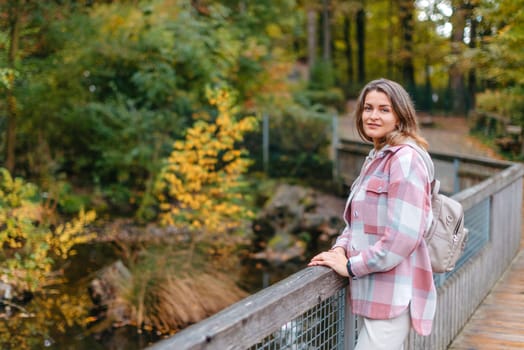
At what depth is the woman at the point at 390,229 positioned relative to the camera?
244 cm

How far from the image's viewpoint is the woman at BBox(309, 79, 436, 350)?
96.0 inches

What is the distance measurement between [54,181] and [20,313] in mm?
6223

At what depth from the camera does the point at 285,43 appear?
104ft

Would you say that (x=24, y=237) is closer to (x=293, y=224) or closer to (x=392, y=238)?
(x=392, y=238)

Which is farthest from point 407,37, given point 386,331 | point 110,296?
point 386,331

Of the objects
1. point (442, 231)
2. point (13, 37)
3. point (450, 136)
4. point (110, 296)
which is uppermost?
point (13, 37)

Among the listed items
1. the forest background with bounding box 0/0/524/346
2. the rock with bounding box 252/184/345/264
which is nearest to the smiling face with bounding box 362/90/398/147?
the forest background with bounding box 0/0/524/346

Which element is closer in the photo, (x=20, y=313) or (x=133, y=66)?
(x=20, y=313)

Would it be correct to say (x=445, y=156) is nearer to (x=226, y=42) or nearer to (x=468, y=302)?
(x=468, y=302)

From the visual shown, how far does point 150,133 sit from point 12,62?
4.40 meters

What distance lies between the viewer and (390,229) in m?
2.43

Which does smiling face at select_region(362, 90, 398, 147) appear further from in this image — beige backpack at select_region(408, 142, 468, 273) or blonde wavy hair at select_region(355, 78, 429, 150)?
beige backpack at select_region(408, 142, 468, 273)

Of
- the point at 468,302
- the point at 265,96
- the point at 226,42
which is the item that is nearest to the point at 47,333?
the point at 468,302

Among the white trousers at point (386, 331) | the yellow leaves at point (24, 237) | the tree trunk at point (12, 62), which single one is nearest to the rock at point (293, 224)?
the yellow leaves at point (24, 237)
